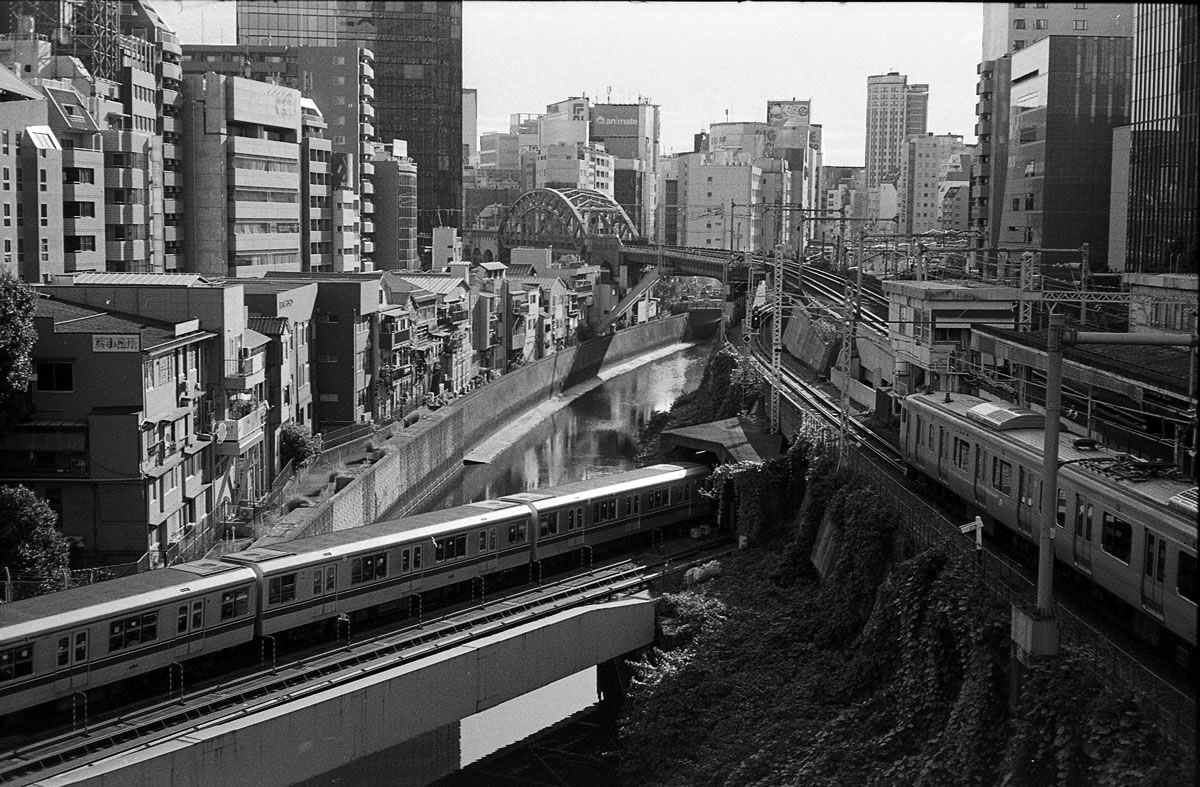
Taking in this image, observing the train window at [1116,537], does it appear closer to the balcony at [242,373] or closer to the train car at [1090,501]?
the train car at [1090,501]

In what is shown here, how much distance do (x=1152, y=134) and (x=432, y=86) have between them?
52075mm

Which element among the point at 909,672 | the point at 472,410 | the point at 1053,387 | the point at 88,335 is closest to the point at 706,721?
the point at 909,672

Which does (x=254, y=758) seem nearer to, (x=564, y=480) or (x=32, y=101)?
(x=32, y=101)

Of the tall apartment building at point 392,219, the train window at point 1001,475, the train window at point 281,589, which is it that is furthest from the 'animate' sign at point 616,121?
the train window at point 281,589

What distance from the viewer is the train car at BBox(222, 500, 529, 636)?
1609 cm

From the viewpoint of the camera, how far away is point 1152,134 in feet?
95.5

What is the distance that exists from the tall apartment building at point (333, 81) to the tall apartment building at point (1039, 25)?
23.7m

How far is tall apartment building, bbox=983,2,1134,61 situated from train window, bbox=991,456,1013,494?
96.5ft

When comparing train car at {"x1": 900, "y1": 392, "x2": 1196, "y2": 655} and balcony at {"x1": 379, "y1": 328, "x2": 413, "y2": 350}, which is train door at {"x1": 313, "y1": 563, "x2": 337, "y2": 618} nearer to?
train car at {"x1": 900, "y1": 392, "x2": 1196, "y2": 655}

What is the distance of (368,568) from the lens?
17156 mm

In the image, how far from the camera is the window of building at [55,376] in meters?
20.0

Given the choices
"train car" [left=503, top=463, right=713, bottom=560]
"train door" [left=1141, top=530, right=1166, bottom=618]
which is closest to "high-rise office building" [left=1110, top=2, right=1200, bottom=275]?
"train car" [left=503, top=463, right=713, bottom=560]

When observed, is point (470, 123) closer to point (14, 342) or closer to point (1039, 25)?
point (1039, 25)

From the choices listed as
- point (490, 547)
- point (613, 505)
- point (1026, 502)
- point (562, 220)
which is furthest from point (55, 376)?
point (562, 220)
